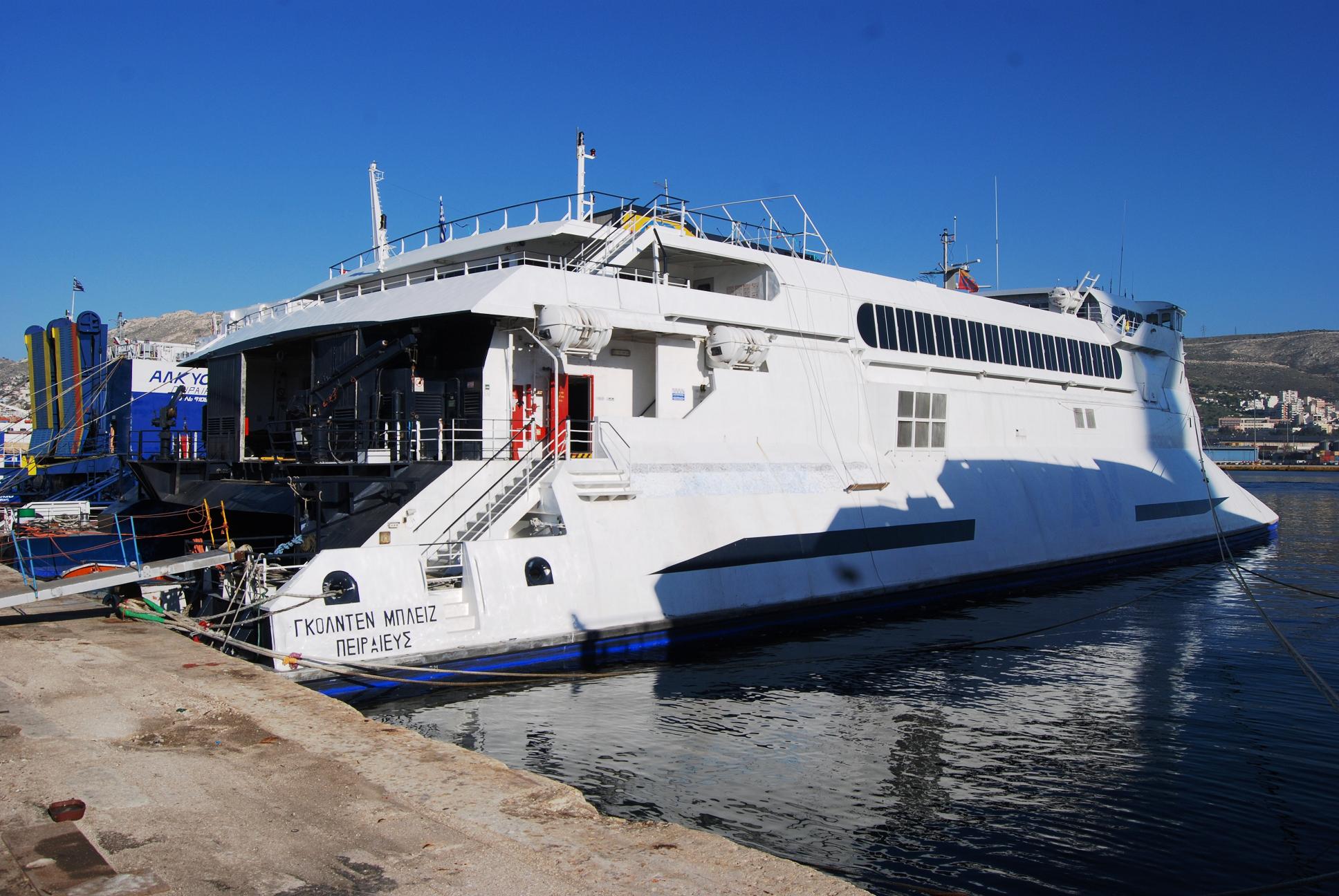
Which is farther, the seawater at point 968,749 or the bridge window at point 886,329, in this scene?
the bridge window at point 886,329

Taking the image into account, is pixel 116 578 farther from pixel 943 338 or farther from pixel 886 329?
pixel 943 338

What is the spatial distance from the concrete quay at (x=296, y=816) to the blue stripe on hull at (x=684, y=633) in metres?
2.79

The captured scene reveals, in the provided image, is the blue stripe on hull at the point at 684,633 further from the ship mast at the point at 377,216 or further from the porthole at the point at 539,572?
the ship mast at the point at 377,216

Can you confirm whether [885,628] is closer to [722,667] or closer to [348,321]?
[722,667]

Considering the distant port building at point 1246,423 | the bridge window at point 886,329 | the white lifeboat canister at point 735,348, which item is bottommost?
the white lifeboat canister at point 735,348

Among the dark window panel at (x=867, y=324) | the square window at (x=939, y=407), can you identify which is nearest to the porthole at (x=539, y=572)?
the dark window panel at (x=867, y=324)

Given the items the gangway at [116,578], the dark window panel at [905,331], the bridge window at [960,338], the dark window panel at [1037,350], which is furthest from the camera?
the dark window panel at [1037,350]

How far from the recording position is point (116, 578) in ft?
40.0

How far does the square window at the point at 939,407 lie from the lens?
70.6 feet

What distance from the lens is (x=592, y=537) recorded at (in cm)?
1374

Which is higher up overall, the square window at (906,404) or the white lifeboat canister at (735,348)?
the white lifeboat canister at (735,348)

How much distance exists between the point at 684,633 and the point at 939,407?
10.0 m

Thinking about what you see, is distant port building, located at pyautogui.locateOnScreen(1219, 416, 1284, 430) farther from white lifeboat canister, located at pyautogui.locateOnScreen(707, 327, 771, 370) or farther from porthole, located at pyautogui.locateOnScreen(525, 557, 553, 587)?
porthole, located at pyautogui.locateOnScreen(525, 557, 553, 587)

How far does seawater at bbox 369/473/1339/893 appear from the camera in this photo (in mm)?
8102
